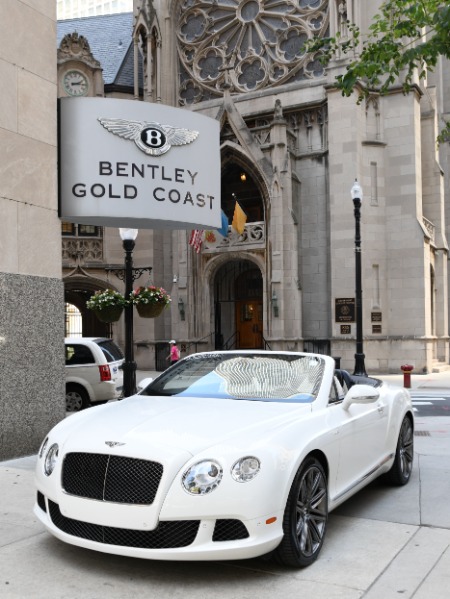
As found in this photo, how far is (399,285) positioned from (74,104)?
19406 mm

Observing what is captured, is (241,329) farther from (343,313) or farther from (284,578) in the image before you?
(284,578)

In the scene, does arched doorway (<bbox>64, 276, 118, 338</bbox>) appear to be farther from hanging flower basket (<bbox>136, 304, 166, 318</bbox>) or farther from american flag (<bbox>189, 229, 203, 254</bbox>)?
hanging flower basket (<bbox>136, 304, 166, 318</bbox>)

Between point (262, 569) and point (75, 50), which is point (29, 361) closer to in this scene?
point (262, 569)

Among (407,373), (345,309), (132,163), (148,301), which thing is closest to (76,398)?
(148,301)

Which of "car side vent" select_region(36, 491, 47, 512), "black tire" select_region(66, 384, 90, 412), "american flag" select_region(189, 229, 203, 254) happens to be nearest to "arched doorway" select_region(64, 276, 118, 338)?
"american flag" select_region(189, 229, 203, 254)

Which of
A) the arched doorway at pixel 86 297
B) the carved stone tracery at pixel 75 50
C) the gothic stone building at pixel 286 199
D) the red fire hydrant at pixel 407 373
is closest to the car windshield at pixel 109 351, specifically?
the red fire hydrant at pixel 407 373

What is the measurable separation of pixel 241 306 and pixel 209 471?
27477 mm

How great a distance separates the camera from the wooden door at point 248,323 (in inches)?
1243

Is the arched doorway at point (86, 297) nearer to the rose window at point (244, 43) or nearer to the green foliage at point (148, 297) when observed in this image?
the rose window at point (244, 43)

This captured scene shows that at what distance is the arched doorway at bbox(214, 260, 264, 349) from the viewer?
103 feet

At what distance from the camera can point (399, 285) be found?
87.8 feet

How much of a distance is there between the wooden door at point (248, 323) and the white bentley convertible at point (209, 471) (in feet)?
84.2

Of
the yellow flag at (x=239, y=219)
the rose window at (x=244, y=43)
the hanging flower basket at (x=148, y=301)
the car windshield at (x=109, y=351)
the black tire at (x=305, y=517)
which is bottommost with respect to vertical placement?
the black tire at (x=305, y=517)

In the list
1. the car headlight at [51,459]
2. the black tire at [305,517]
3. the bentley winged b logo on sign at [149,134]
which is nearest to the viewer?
the black tire at [305,517]
